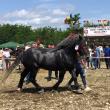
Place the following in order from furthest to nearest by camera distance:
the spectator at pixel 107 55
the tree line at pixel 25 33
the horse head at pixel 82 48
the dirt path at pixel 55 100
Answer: the tree line at pixel 25 33 < the spectator at pixel 107 55 < the horse head at pixel 82 48 < the dirt path at pixel 55 100

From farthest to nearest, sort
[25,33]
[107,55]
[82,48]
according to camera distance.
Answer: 1. [25,33]
2. [107,55]
3. [82,48]

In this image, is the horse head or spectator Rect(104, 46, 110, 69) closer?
the horse head

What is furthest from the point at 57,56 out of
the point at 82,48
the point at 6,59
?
the point at 6,59

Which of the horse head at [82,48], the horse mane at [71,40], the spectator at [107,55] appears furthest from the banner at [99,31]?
the horse head at [82,48]

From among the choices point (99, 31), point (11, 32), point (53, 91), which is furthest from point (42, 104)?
point (11, 32)

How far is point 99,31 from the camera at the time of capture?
42.4m

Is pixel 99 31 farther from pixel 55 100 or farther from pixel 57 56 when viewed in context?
pixel 55 100

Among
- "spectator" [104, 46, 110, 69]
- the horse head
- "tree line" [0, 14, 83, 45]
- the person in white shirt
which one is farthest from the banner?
"tree line" [0, 14, 83, 45]

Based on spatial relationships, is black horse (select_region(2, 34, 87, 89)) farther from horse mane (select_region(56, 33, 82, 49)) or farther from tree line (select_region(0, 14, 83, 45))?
tree line (select_region(0, 14, 83, 45))

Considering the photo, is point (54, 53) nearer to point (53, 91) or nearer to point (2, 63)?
point (53, 91)

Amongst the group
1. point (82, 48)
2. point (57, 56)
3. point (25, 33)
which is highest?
point (82, 48)

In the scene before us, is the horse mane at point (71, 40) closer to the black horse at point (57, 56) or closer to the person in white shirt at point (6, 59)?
the black horse at point (57, 56)

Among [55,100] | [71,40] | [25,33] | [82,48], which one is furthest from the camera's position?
[25,33]

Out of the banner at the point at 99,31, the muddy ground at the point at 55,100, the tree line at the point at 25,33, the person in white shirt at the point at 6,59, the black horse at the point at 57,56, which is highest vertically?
the black horse at the point at 57,56
